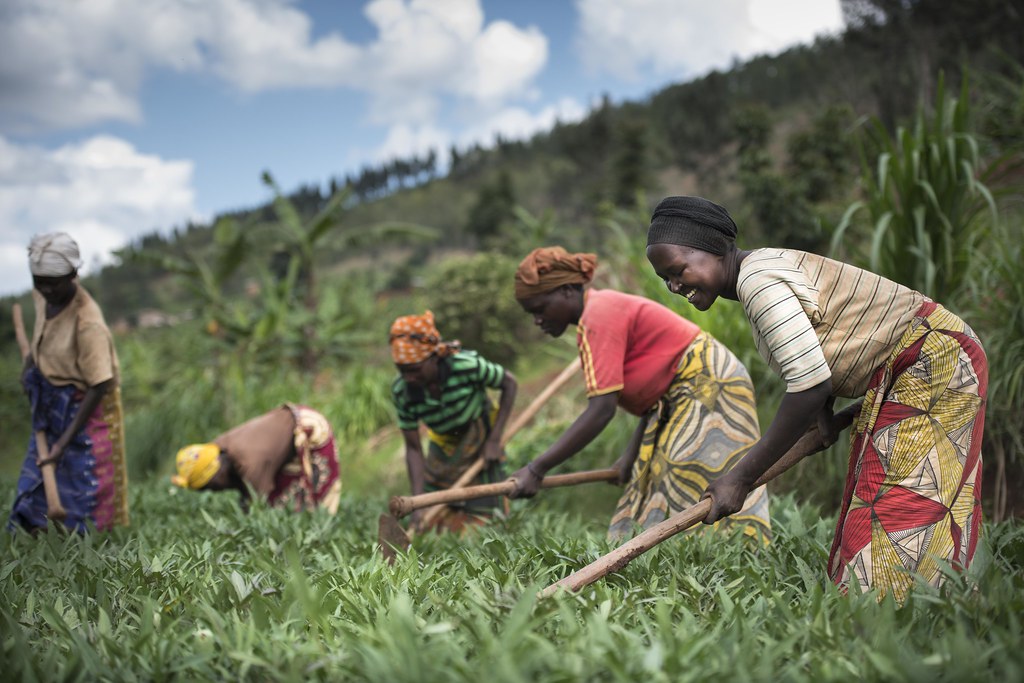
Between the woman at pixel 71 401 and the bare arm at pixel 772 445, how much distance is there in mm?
2847

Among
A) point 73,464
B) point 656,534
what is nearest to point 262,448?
point 73,464

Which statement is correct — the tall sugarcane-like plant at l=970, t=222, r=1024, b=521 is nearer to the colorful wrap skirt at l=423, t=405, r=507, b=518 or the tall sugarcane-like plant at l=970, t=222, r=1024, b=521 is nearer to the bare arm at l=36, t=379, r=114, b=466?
the colorful wrap skirt at l=423, t=405, r=507, b=518

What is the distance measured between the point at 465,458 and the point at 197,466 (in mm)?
1537

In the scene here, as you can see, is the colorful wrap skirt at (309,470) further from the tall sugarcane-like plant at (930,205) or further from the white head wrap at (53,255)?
the tall sugarcane-like plant at (930,205)

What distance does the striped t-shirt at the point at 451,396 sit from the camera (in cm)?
372

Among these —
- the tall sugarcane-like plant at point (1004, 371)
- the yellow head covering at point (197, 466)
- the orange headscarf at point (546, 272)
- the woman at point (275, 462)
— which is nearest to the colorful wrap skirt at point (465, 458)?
the woman at point (275, 462)

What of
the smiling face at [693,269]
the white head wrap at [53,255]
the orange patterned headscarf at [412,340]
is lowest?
the orange patterned headscarf at [412,340]

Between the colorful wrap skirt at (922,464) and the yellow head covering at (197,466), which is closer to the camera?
the colorful wrap skirt at (922,464)

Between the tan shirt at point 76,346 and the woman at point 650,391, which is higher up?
the tan shirt at point 76,346

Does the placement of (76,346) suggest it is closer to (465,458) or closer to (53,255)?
(53,255)

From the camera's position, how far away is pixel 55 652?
171 cm

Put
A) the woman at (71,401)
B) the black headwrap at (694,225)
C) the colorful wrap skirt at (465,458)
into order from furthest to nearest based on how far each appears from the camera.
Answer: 1. the colorful wrap skirt at (465,458)
2. the woman at (71,401)
3. the black headwrap at (694,225)

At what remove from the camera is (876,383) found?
2039 millimetres

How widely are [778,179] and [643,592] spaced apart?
12.4 metres
